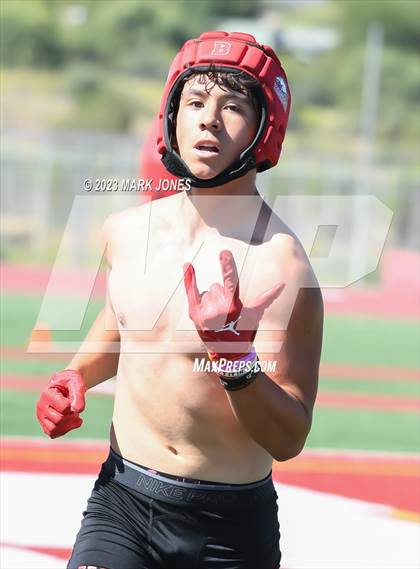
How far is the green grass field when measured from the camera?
8430 mm

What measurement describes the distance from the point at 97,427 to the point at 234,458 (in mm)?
5224

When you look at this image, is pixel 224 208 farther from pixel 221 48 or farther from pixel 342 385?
pixel 342 385

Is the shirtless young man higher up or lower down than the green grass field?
higher up

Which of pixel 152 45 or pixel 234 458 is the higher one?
pixel 234 458

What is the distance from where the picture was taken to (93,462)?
7.11 metres

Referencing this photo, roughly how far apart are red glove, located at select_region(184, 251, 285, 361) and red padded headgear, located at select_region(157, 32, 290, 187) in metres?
0.49

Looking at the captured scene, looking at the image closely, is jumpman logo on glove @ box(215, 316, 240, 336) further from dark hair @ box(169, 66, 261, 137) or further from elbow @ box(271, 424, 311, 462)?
dark hair @ box(169, 66, 261, 137)

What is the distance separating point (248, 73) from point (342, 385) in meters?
7.72

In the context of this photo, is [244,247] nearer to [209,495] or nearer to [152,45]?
[209,495]

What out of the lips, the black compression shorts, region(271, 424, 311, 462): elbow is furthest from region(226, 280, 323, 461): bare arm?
the lips

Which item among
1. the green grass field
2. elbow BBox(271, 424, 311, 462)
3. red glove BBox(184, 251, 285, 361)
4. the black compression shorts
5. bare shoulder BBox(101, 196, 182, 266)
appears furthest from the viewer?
the green grass field

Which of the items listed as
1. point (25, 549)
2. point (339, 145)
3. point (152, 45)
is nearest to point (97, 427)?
point (25, 549)

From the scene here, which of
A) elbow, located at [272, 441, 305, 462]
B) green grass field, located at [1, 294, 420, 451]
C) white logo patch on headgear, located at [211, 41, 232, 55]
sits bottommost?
green grass field, located at [1, 294, 420, 451]

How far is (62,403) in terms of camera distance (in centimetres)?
345
